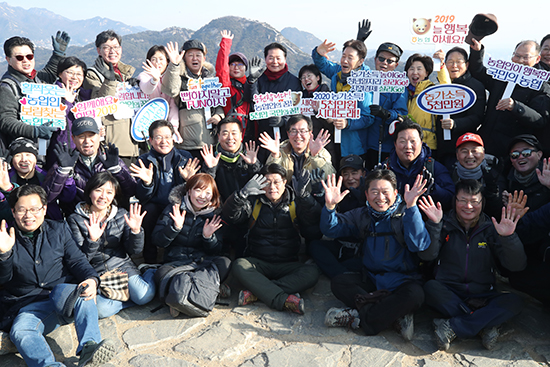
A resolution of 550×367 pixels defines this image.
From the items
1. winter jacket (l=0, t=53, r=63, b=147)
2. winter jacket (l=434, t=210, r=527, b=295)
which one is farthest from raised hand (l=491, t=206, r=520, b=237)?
winter jacket (l=0, t=53, r=63, b=147)

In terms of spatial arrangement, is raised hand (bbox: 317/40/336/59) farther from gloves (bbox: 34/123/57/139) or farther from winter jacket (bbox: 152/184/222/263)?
gloves (bbox: 34/123/57/139)

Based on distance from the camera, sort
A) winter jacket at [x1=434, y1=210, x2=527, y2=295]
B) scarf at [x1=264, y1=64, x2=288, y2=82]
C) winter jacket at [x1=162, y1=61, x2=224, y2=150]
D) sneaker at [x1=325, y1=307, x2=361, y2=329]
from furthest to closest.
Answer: scarf at [x1=264, y1=64, x2=288, y2=82] < winter jacket at [x1=162, y1=61, x2=224, y2=150] < sneaker at [x1=325, y1=307, x2=361, y2=329] < winter jacket at [x1=434, y1=210, x2=527, y2=295]

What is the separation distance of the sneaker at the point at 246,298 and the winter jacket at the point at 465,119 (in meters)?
3.63

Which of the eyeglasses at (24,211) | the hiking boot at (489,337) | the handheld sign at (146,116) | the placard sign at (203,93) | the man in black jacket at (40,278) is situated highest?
the placard sign at (203,93)

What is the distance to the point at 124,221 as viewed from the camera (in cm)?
515

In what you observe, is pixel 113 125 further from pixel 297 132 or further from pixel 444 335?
pixel 444 335

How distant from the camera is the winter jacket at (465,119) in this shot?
20.9 feet

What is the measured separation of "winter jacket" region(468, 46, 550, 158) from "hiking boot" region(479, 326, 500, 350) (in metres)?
3.08

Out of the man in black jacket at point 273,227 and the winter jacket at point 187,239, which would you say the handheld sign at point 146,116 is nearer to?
the winter jacket at point 187,239

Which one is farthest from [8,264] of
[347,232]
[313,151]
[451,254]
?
[451,254]

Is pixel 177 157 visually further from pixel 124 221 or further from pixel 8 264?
pixel 8 264

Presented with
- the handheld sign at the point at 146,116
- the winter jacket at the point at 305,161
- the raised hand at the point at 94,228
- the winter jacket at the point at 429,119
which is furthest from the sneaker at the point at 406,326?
the handheld sign at the point at 146,116

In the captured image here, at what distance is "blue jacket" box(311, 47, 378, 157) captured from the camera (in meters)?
6.69

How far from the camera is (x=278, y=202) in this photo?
5.45 meters
